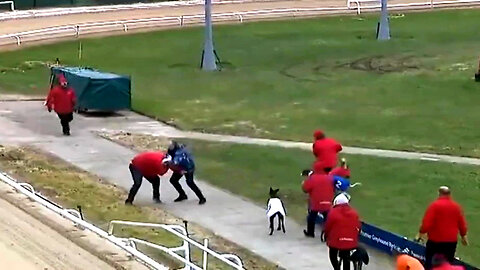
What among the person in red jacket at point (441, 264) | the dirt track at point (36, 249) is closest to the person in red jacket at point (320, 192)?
the dirt track at point (36, 249)

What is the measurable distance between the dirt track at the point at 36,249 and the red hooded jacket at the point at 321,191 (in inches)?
142

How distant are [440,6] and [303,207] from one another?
1593 inches

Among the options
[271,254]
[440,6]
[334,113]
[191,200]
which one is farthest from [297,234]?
[440,6]

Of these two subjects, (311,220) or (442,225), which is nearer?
(442,225)

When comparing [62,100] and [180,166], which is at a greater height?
[180,166]

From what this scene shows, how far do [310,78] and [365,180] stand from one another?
1542cm

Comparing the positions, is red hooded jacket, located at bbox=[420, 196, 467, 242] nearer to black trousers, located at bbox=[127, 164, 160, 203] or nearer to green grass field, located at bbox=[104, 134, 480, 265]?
green grass field, located at bbox=[104, 134, 480, 265]

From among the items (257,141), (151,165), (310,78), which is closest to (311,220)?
(151,165)

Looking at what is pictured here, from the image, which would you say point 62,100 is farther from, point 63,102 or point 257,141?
point 257,141

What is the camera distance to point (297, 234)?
18422mm

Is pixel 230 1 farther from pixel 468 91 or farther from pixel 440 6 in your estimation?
pixel 468 91

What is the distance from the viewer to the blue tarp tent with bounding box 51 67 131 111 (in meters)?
31.6

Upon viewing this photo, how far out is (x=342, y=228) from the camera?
592 inches

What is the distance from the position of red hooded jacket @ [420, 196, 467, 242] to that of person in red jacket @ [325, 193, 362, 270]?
0.92 m
